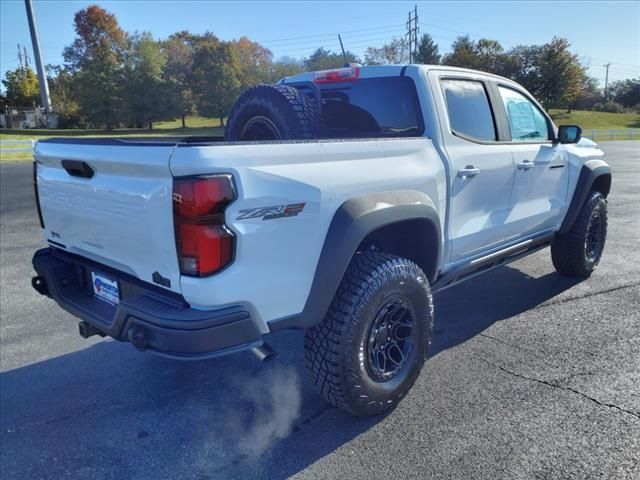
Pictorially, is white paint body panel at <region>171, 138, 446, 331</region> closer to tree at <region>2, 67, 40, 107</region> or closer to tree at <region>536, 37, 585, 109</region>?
tree at <region>536, 37, 585, 109</region>

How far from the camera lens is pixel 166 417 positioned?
2.89 m

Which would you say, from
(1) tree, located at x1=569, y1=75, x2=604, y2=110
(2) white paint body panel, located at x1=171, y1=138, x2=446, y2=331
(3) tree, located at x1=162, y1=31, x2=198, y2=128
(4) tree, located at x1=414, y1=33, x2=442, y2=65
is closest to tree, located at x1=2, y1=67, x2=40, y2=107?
(3) tree, located at x1=162, y1=31, x2=198, y2=128

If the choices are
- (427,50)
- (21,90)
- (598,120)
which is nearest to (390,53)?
(427,50)

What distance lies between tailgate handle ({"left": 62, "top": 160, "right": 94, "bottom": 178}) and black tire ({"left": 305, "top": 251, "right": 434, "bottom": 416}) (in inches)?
56.9

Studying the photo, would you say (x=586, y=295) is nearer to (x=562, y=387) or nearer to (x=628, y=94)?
(x=562, y=387)

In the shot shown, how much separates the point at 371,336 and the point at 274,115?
1514 millimetres

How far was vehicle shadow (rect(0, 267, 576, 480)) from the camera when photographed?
2498 mm

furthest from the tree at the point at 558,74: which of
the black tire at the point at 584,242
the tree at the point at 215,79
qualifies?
the black tire at the point at 584,242

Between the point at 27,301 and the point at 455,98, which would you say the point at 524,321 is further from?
the point at 27,301

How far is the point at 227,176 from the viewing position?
2.02 metres

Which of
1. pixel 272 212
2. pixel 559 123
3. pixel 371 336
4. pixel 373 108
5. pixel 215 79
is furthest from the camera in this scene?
pixel 215 79

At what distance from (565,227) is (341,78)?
2714 millimetres

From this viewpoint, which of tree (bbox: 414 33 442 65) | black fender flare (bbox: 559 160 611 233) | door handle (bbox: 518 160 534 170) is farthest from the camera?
tree (bbox: 414 33 442 65)

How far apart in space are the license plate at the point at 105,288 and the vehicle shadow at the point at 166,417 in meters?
0.77
